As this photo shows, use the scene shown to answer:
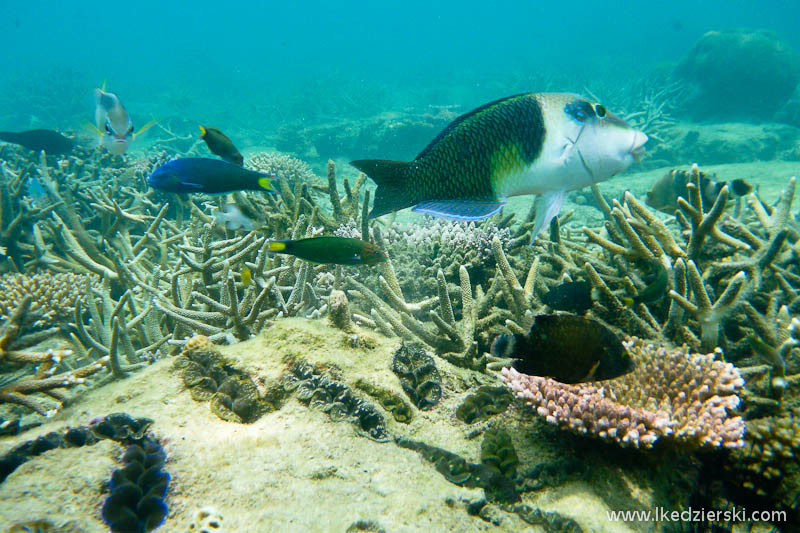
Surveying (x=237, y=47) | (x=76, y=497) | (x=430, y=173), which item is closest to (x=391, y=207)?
(x=430, y=173)

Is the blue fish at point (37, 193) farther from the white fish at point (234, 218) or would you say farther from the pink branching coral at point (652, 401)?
the pink branching coral at point (652, 401)

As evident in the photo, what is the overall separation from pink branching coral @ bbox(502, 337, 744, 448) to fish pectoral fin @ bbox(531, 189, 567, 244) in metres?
0.94

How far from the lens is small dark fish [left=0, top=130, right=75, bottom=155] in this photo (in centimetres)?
580

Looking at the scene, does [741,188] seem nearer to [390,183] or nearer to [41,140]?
[390,183]

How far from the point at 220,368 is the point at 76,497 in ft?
2.52

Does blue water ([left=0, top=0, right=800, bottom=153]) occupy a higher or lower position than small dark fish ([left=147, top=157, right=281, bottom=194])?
higher

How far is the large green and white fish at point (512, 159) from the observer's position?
5.02 ft

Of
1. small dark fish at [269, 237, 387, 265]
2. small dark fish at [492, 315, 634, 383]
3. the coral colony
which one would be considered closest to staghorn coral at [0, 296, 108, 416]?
the coral colony

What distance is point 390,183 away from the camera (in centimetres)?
166

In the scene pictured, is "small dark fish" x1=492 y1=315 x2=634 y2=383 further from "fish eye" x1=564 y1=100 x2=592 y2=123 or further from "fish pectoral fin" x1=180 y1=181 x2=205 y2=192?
"fish pectoral fin" x1=180 y1=181 x2=205 y2=192

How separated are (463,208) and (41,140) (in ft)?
26.0

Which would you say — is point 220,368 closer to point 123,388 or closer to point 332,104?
point 123,388

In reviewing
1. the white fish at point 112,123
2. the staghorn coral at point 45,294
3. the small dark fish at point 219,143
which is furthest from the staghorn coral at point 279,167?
the staghorn coral at point 45,294

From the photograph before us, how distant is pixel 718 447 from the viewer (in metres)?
1.83
